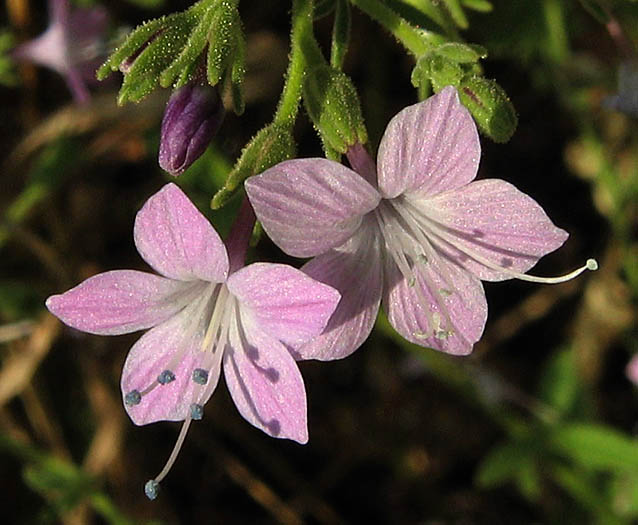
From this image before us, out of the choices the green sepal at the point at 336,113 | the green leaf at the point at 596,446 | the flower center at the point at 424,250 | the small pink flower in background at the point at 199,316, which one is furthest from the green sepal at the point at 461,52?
the green leaf at the point at 596,446

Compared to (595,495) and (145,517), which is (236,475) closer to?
(145,517)

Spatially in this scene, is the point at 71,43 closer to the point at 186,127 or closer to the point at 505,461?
the point at 186,127

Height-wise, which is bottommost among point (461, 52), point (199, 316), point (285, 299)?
point (199, 316)

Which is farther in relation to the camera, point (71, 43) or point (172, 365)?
point (71, 43)

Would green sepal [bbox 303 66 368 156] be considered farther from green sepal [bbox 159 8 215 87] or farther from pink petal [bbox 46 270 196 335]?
pink petal [bbox 46 270 196 335]

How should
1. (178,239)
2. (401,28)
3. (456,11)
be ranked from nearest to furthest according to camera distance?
(178,239)
(401,28)
(456,11)

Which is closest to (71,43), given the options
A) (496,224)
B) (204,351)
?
(204,351)

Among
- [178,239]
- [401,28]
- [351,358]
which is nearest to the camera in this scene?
[178,239]
